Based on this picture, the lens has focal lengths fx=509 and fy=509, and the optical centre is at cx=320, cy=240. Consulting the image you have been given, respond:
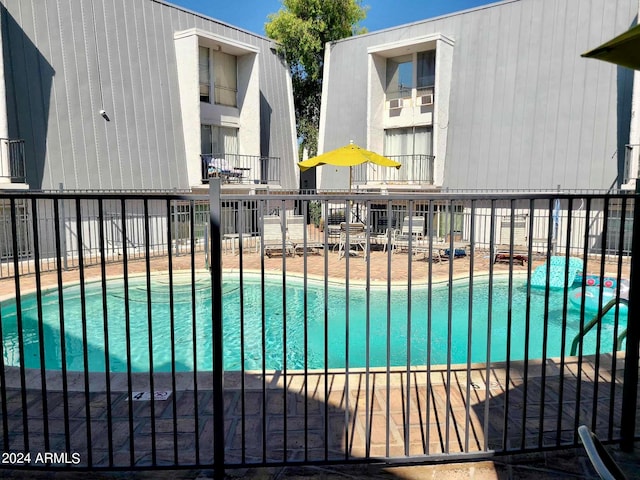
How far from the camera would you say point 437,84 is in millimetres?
19188

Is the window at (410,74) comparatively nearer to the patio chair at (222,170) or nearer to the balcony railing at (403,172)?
the balcony railing at (403,172)

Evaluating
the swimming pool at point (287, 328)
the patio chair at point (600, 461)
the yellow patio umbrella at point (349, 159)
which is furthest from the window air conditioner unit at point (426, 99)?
the patio chair at point (600, 461)

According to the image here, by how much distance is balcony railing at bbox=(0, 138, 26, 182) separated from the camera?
1358 centimetres

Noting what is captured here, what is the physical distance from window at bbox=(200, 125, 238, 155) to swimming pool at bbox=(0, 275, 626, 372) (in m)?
9.10

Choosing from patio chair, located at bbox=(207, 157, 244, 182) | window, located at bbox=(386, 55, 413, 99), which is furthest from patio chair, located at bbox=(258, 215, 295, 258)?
window, located at bbox=(386, 55, 413, 99)

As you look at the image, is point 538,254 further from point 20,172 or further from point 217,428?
point 20,172

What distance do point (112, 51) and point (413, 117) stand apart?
11432mm

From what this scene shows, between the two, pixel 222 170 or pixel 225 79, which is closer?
pixel 222 170

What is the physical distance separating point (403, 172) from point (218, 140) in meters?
7.67

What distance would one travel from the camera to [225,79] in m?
20.5

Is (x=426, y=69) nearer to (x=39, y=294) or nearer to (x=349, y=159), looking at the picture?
(x=349, y=159)

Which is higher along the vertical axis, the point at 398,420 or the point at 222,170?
the point at 222,170

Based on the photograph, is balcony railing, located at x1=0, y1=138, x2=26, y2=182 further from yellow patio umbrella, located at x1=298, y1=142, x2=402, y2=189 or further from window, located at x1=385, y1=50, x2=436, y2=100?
window, located at x1=385, y1=50, x2=436, y2=100

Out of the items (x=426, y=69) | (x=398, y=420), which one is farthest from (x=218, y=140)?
(x=398, y=420)
